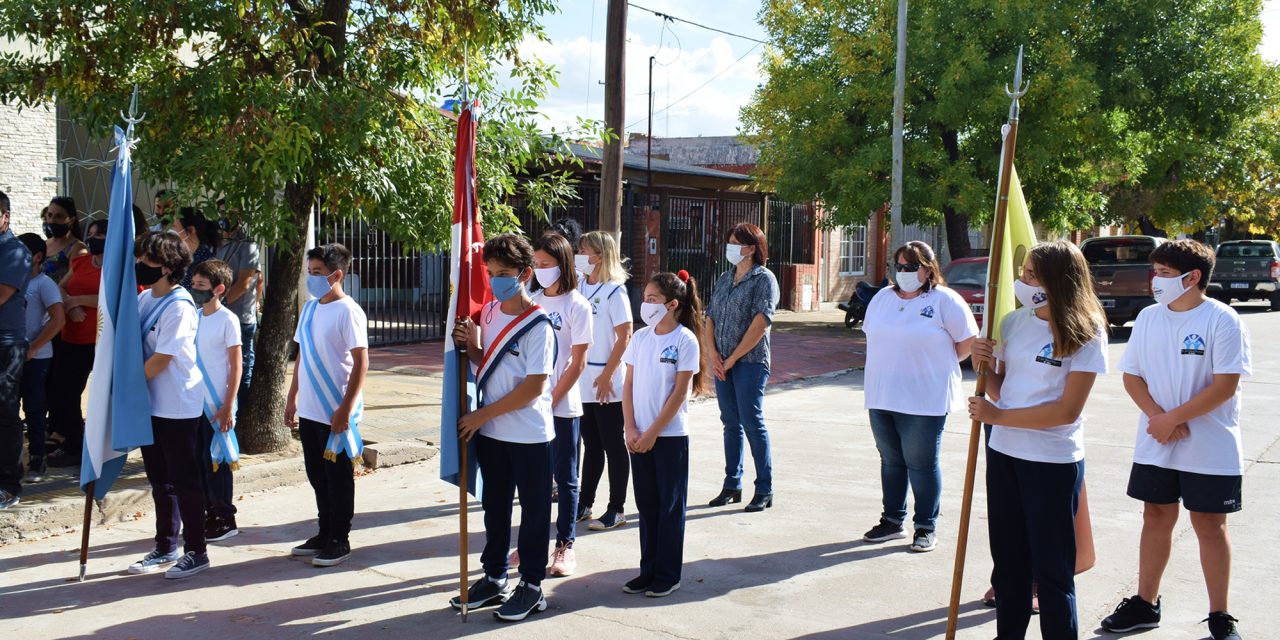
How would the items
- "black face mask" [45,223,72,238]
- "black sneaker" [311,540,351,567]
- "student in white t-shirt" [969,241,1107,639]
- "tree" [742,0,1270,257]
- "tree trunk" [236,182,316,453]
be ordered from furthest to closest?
"tree" [742,0,1270,257], "tree trunk" [236,182,316,453], "black face mask" [45,223,72,238], "black sneaker" [311,540,351,567], "student in white t-shirt" [969,241,1107,639]

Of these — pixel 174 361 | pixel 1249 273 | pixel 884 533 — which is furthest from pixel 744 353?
pixel 1249 273

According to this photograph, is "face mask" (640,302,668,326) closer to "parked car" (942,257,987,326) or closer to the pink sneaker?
the pink sneaker

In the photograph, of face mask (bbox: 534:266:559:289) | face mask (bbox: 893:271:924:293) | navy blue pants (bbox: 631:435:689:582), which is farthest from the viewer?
face mask (bbox: 893:271:924:293)

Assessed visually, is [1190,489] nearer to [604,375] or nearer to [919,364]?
[919,364]

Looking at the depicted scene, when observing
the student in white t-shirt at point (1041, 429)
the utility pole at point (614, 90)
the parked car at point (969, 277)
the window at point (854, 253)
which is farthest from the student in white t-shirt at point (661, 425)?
the window at point (854, 253)

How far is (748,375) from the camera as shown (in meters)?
7.36

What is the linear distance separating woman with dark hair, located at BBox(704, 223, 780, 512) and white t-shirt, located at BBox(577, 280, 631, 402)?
29.7 inches

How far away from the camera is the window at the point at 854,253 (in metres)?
30.5

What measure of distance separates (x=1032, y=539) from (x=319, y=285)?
3788 mm

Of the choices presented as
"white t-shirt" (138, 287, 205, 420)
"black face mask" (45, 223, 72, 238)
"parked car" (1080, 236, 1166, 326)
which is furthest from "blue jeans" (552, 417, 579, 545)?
"parked car" (1080, 236, 1166, 326)

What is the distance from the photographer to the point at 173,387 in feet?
19.0

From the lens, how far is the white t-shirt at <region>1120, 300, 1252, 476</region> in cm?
470

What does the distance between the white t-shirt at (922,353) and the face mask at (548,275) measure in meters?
1.86

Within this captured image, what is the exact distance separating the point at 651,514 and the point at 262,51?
185 inches
